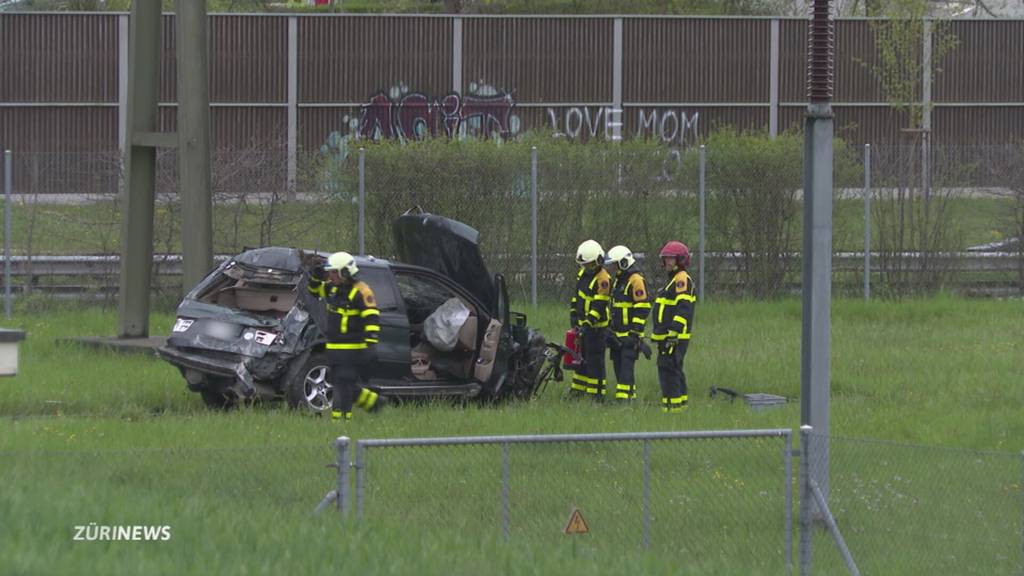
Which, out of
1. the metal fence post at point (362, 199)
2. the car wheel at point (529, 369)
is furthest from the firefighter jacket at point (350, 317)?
the metal fence post at point (362, 199)

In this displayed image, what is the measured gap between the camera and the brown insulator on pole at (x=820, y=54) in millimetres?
11039

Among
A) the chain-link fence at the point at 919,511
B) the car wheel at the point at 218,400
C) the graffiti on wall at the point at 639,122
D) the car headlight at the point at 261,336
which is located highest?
the graffiti on wall at the point at 639,122

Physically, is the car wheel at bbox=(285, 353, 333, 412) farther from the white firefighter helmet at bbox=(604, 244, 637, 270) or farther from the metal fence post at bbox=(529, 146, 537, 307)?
the metal fence post at bbox=(529, 146, 537, 307)

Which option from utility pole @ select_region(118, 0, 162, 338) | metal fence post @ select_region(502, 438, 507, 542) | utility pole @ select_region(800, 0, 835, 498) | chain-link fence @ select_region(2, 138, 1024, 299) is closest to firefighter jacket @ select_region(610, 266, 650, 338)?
utility pole @ select_region(800, 0, 835, 498)

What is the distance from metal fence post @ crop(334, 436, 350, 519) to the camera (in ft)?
28.8

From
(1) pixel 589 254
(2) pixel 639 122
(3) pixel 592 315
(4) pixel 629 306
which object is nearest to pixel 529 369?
(3) pixel 592 315

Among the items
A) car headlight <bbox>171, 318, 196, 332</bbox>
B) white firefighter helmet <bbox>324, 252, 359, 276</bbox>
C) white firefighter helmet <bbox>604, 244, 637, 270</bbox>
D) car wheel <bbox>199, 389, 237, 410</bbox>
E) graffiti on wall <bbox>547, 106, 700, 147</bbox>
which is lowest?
car wheel <bbox>199, 389, 237, 410</bbox>

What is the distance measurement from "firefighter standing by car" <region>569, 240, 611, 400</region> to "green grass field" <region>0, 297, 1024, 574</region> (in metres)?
0.53

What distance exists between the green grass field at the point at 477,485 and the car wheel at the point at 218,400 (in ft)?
1.07

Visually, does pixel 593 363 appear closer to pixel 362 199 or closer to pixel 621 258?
pixel 621 258

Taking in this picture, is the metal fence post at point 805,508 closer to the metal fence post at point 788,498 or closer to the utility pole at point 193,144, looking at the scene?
the metal fence post at point 788,498

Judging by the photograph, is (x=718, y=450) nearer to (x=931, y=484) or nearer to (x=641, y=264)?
(x=931, y=484)

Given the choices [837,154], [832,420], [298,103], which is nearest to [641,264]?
[837,154]

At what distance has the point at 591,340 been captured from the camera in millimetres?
16469
